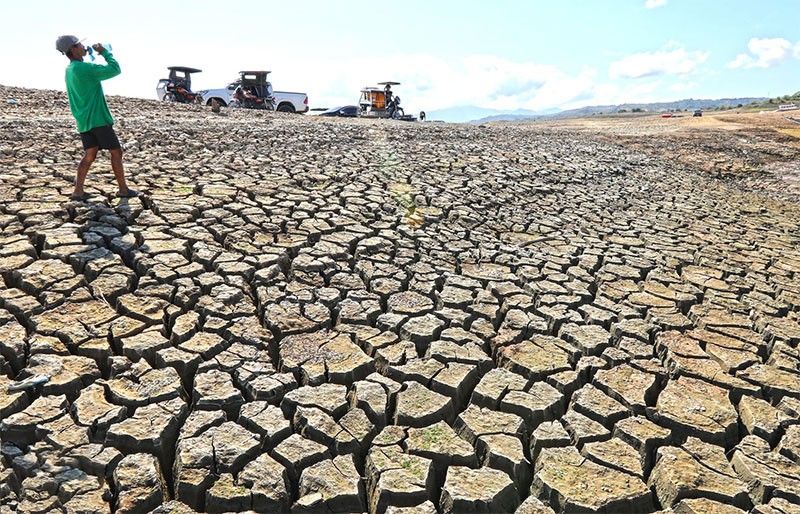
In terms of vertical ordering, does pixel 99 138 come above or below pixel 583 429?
above

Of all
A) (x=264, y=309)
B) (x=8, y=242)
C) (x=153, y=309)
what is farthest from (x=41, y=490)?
(x=8, y=242)

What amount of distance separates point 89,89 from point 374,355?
11.7 ft

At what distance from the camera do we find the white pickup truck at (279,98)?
22.3 metres

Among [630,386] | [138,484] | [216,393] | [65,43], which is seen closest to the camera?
[138,484]

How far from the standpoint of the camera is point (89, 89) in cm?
454

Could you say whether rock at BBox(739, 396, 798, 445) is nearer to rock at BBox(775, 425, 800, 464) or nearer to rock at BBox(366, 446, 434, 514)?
rock at BBox(775, 425, 800, 464)

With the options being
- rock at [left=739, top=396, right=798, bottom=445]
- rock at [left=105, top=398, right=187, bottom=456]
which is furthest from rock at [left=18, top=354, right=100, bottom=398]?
rock at [left=739, top=396, right=798, bottom=445]

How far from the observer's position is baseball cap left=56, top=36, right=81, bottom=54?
4324 millimetres

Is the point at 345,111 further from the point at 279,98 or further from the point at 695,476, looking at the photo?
the point at 695,476

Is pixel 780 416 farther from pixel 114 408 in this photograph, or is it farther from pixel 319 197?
pixel 319 197

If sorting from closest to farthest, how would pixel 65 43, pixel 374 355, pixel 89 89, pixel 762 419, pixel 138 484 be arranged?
pixel 138 484, pixel 762 419, pixel 374 355, pixel 65 43, pixel 89 89

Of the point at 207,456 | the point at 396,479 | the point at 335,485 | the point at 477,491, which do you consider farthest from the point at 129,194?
the point at 477,491

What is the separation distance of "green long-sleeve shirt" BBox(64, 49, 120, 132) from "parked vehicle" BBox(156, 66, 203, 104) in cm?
1822

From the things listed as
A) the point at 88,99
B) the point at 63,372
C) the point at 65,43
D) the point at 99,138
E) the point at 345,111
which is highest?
the point at 345,111
